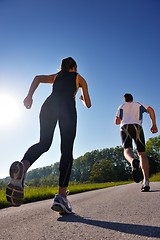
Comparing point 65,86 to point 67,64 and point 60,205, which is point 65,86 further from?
point 60,205

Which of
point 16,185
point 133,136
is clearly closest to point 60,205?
point 16,185

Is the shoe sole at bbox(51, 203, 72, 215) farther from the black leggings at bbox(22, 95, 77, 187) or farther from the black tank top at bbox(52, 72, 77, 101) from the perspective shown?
the black tank top at bbox(52, 72, 77, 101)

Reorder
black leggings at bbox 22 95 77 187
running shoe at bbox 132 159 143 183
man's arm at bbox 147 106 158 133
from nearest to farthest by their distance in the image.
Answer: black leggings at bbox 22 95 77 187, running shoe at bbox 132 159 143 183, man's arm at bbox 147 106 158 133

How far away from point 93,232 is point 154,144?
8898 cm

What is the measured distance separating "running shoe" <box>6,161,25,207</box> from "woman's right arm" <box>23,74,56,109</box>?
2.76 ft

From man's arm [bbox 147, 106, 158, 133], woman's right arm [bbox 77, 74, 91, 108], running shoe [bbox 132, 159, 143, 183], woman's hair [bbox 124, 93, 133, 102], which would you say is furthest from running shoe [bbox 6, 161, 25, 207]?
man's arm [bbox 147, 106, 158, 133]

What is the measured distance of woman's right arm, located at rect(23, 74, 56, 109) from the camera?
10.2 feet

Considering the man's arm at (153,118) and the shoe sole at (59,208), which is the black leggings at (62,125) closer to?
the shoe sole at (59,208)

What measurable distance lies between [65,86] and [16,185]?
1325 millimetres

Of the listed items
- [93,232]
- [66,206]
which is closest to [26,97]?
[66,206]

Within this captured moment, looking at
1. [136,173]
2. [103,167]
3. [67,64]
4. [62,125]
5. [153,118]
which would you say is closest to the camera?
[62,125]

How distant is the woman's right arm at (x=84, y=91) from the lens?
11.0ft

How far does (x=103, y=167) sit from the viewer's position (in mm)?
89188

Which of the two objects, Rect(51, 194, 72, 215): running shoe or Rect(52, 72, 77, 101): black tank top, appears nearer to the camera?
Rect(51, 194, 72, 215): running shoe
